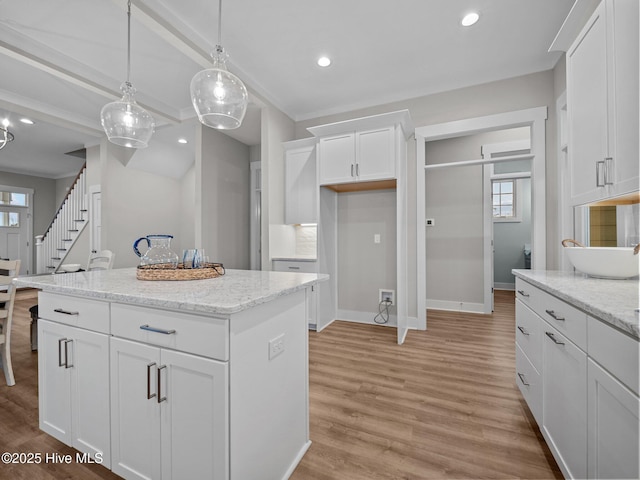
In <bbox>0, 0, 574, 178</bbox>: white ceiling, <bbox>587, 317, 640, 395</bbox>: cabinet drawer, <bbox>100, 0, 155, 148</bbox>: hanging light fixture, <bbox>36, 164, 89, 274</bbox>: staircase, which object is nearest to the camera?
<bbox>587, 317, 640, 395</bbox>: cabinet drawer

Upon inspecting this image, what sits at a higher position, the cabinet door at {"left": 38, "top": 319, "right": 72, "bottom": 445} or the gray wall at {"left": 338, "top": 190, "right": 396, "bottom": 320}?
the gray wall at {"left": 338, "top": 190, "right": 396, "bottom": 320}

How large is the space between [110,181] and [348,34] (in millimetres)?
4499

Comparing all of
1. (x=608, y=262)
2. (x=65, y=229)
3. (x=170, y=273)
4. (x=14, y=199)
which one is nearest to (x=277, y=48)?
(x=170, y=273)

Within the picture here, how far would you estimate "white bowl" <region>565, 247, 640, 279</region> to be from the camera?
4.81 ft

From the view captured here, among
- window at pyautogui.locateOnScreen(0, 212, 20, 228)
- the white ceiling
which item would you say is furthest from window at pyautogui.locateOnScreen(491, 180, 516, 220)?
window at pyautogui.locateOnScreen(0, 212, 20, 228)

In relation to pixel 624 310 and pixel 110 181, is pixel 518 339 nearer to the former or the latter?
pixel 624 310

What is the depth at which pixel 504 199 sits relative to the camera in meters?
5.93

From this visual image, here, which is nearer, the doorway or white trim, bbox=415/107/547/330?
white trim, bbox=415/107/547/330

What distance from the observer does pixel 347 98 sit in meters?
3.77

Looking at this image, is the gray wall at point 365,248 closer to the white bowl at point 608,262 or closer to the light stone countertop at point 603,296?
the light stone countertop at point 603,296

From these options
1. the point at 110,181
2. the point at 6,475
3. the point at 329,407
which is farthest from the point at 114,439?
the point at 110,181

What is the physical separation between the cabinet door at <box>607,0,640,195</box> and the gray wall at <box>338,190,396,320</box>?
2.41 m

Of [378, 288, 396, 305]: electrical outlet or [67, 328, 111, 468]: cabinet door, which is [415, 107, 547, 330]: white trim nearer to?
[378, 288, 396, 305]: electrical outlet

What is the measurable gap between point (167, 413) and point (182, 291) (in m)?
0.48
